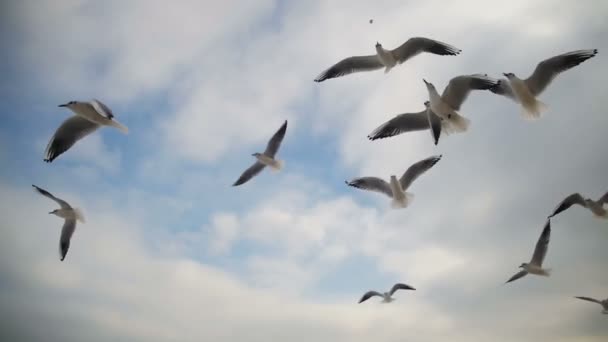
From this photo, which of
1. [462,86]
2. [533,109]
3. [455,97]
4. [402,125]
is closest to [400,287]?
[402,125]

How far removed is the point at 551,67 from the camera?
10617 mm

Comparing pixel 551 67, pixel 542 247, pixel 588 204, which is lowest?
pixel 542 247

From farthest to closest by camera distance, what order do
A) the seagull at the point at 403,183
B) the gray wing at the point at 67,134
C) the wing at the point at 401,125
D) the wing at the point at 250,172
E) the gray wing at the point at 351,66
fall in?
the wing at the point at 250,172 → the seagull at the point at 403,183 → the wing at the point at 401,125 → the gray wing at the point at 351,66 → the gray wing at the point at 67,134

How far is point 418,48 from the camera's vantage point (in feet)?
36.8

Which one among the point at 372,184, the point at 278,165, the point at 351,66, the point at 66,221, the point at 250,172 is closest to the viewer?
the point at 351,66

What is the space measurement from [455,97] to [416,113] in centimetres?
104

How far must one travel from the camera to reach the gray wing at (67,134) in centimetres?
1138

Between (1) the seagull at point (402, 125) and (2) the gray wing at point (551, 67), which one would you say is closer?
(2) the gray wing at point (551, 67)

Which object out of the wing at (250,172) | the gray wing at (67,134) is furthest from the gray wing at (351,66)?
the gray wing at (67,134)

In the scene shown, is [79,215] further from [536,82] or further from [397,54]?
[536,82]

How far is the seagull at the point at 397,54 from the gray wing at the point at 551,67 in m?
1.75

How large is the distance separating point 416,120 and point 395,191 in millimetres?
2005

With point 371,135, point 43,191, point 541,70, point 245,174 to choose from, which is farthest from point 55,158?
point 541,70

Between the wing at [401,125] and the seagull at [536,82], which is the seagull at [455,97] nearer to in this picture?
the seagull at [536,82]
